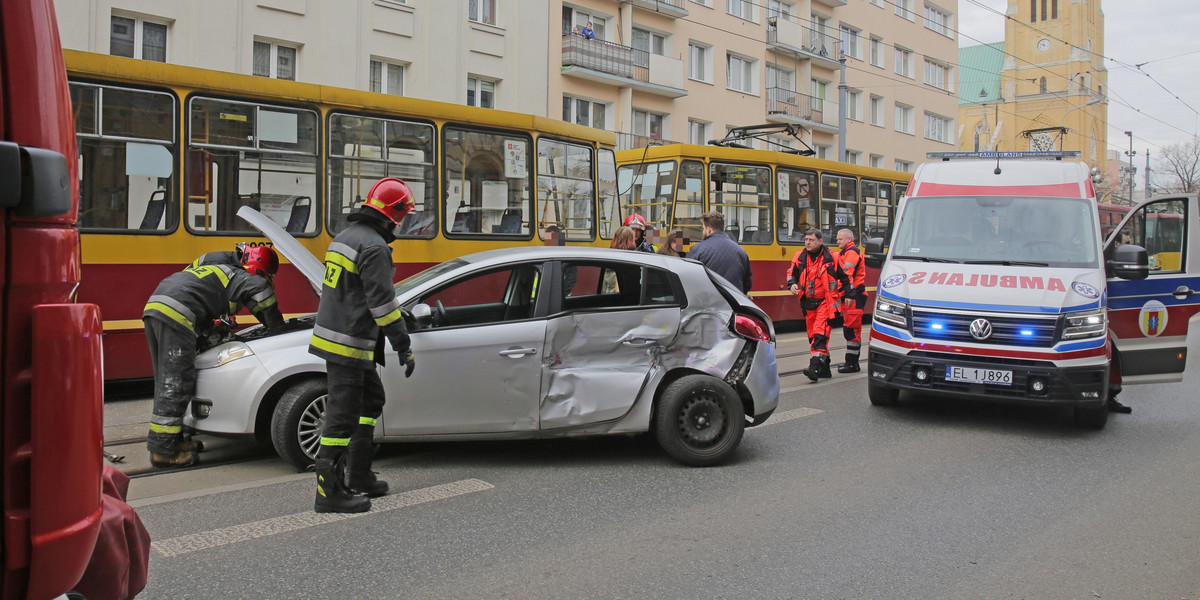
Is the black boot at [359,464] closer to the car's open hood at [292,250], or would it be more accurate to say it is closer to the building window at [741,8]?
the car's open hood at [292,250]

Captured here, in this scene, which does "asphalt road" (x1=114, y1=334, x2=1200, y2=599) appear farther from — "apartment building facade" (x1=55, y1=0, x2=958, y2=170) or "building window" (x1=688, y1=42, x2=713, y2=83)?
"building window" (x1=688, y1=42, x2=713, y2=83)

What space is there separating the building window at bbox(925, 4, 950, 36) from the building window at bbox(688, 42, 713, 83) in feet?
61.8

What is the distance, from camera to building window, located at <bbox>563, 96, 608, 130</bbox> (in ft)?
90.2

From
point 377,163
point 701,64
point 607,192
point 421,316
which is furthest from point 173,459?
point 701,64

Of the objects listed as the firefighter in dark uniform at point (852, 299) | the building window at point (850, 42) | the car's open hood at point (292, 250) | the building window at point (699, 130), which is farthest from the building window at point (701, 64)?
the car's open hood at point (292, 250)

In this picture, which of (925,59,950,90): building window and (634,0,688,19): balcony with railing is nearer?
(634,0,688,19): balcony with railing

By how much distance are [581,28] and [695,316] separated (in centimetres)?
2274

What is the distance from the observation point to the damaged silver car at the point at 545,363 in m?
5.76

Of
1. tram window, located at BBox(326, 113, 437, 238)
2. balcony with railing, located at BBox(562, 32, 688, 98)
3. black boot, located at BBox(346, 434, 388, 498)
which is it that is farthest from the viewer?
balcony with railing, located at BBox(562, 32, 688, 98)

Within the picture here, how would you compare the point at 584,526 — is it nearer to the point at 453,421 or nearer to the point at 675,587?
the point at 675,587

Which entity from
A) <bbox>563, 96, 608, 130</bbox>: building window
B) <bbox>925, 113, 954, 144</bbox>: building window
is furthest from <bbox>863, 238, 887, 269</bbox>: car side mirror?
<bbox>925, 113, 954, 144</bbox>: building window

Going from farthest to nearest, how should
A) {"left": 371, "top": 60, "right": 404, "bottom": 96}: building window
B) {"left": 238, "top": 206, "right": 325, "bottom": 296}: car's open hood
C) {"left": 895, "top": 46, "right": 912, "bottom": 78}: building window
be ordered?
{"left": 895, "top": 46, "right": 912, "bottom": 78}: building window
{"left": 371, "top": 60, "right": 404, "bottom": 96}: building window
{"left": 238, "top": 206, "right": 325, "bottom": 296}: car's open hood

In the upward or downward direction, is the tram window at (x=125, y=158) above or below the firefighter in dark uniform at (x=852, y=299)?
above

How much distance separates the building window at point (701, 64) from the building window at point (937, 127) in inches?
728
